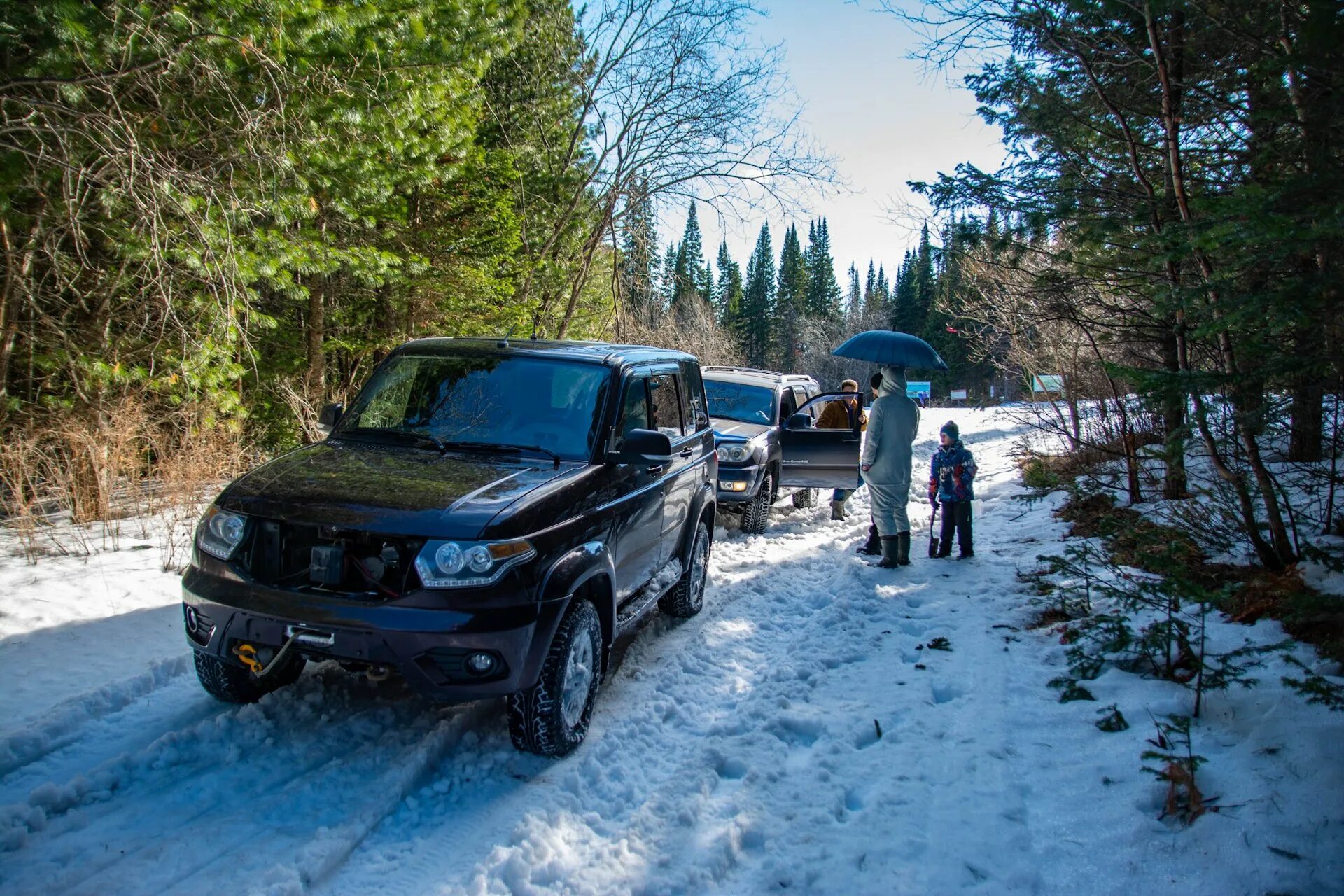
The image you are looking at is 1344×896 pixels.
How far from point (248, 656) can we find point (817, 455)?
7.68 metres

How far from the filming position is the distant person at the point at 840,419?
35.4 ft

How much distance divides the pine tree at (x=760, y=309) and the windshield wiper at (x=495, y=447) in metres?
76.8

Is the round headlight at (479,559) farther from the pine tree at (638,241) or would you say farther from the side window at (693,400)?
the pine tree at (638,241)

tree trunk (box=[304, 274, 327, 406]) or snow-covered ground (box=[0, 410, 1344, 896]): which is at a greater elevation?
tree trunk (box=[304, 274, 327, 406])

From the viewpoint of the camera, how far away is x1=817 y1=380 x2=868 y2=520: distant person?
35.4ft

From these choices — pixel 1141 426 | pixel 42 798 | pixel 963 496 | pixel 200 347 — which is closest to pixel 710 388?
pixel 963 496

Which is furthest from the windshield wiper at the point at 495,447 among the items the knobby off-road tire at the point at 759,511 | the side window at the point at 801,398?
the side window at the point at 801,398

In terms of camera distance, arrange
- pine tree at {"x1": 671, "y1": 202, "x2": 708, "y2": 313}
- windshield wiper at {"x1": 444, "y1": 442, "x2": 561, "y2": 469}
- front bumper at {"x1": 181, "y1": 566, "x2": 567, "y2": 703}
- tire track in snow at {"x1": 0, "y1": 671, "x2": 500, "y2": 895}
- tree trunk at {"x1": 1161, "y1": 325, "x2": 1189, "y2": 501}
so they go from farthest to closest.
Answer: pine tree at {"x1": 671, "y1": 202, "x2": 708, "y2": 313}, windshield wiper at {"x1": 444, "y1": 442, "x2": 561, "y2": 469}, tree trunk at {"x1": 1161, "y1": 325, "x2": 1189, "y2": 501}, front bumper at {"x1": 181, "y1": 566, "x2": 567, "y2": 703}, tire track in snow at {"x1": 0, "y1": 671, "x2": 500, "y2": 895}

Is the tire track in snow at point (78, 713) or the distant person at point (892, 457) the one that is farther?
the distant person at point (892, 457)

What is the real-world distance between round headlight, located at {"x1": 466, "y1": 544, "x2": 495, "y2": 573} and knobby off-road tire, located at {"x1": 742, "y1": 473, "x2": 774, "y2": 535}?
6.18 metres

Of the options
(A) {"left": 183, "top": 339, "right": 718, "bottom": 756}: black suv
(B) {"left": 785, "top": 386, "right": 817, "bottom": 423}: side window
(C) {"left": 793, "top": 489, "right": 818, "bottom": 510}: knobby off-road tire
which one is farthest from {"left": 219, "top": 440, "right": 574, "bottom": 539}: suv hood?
(C) {"left": 793, "top": 489, "right": 818, "bottom": 510}: knobby off-road tire

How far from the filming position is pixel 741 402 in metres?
10.8

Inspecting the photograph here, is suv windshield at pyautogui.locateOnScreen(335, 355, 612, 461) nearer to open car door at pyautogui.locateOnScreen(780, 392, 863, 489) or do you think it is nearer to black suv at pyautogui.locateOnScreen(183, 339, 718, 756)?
black suv at pyautogui.locateOnScreen(183, 339, 718, 756)

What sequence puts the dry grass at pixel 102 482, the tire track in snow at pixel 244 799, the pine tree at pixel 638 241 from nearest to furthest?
the tire track in snow at pixel 244 799 < the dry grass at pixel 102 482 < the pine tree at pixel 638 241
